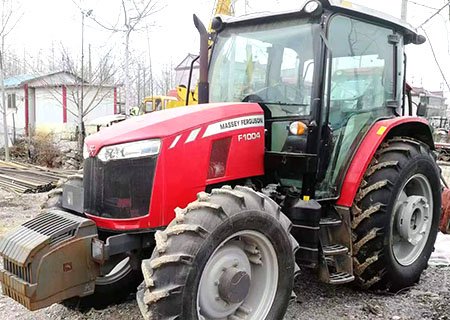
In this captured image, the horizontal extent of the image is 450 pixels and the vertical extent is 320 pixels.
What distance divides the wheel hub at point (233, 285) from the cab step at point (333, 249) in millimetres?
919

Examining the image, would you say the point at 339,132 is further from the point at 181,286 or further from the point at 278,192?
the point at 181,286

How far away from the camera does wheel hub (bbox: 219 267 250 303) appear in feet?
9.71

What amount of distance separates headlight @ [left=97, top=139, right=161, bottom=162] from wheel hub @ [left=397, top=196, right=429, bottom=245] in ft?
7.86

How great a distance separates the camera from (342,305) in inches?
154

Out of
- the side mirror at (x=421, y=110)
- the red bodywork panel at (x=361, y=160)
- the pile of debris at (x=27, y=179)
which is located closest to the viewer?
the red bodywork panel at (x=361, y=160)

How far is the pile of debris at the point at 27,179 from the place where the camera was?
9539 mm

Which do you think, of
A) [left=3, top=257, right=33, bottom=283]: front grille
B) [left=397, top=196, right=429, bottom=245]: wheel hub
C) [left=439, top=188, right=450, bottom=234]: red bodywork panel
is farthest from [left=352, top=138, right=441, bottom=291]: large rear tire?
[left=3, top=257, right=33, bottom=283]: front grille

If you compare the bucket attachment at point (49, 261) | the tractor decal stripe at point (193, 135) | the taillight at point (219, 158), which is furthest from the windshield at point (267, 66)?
the bucket attachment at point (49, 261)

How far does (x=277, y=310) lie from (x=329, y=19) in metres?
2.21

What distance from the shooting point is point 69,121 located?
2652 cm

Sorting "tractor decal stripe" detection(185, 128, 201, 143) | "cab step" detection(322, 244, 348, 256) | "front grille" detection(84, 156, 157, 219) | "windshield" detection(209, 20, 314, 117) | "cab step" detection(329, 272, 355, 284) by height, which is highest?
"windshield" detection(209, 20, 314, 117)

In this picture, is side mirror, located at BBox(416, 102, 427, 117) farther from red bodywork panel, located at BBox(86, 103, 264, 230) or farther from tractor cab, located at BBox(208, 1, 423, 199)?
red bodywork panel, located at BBox(86, 103, 264, 230)

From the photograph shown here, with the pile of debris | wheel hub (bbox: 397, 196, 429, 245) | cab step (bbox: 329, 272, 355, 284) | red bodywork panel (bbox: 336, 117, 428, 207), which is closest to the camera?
cab step (bbox: 329, 272, 355, 284)

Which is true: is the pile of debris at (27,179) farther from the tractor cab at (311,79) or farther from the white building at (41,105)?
the white building at (41,105)
